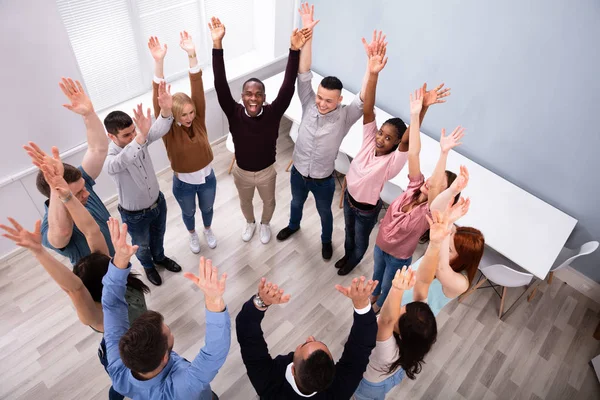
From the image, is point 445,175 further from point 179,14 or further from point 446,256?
Result: point 179,14

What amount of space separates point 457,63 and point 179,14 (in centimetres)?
282

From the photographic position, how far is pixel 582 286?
3.94m

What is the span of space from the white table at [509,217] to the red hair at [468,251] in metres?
1.18

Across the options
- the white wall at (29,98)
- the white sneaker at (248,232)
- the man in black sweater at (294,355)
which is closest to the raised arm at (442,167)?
Result: the man in black sweater at (294,355)

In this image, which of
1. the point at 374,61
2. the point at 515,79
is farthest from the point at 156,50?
the point at 515,79

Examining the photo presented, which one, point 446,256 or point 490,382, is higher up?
point 446,256

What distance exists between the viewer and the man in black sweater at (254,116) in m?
2.91

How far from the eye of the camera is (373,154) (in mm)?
2998

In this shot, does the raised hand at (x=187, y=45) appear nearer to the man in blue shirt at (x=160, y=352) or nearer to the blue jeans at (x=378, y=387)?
the man in blue shirt at (x=160, y=352)

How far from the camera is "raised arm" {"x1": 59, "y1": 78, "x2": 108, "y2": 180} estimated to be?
250 cm

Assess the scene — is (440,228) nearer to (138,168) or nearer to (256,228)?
(138,168)

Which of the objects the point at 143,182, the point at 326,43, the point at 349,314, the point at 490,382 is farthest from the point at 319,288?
the point at 326,43

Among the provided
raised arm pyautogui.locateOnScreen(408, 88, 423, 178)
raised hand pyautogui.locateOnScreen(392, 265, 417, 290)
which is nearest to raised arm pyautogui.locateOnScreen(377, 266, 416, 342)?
raised hand pyautogui.locateOnScreen(392, 265, 417, 290)

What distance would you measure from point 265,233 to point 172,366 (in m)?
2.17
